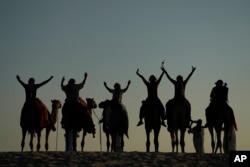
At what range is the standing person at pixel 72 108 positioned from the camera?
29312mm

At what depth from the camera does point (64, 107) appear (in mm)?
29656

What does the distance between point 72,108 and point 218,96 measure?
18.5ft

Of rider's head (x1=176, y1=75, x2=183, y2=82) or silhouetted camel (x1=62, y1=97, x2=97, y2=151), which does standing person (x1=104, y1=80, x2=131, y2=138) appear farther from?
rider's head (x1=176, y1=75, x2=183, y2=82)

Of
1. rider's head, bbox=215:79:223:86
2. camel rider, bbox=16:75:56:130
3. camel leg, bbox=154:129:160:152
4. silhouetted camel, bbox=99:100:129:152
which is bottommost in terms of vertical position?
camel leg, bbox=154:129:160:152

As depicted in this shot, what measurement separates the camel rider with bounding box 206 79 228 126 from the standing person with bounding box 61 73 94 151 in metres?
4.94

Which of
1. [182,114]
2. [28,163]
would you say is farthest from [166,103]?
[28,163]

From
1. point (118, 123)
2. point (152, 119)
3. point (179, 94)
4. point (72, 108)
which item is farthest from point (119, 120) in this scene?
point (179, 94)

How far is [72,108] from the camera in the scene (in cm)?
2961

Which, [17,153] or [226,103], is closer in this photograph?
[17,153]

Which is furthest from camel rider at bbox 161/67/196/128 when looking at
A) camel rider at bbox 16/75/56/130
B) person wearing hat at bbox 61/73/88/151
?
camel rider at bbox 16/75/56/130

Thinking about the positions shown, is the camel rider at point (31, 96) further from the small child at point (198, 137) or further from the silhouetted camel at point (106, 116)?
the small child at point (198, 137)

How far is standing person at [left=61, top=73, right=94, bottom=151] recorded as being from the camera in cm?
2931

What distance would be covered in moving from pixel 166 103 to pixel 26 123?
5395 millimetres

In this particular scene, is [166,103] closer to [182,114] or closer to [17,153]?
[182,114]
